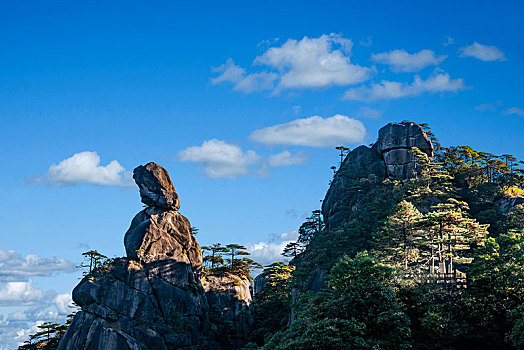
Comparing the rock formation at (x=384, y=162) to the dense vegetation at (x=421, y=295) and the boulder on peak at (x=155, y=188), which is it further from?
the boulder on peak at (x=155, y=188)

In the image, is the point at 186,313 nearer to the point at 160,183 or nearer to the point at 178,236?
the point at 178,236

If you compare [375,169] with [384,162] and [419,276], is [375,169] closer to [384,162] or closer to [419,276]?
[384,162]

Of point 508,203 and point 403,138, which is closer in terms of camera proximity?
point 508,203

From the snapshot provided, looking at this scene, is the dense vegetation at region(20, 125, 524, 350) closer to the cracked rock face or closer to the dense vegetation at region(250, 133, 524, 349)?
the dense vegetation at region(250, 133, 524, 349)

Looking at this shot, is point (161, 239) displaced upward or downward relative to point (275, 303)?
upward

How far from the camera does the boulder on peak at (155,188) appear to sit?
7325cm

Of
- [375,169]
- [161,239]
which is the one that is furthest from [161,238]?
[375,169]

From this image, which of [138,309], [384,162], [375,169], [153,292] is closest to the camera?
[138,309]

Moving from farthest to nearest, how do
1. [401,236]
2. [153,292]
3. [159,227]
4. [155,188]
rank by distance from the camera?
1. [155,188]
2. [159,227]
3. [153,292]
4. [401,236]

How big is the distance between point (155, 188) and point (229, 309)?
1897cm

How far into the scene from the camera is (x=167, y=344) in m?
64.6

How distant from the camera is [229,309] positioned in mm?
73750

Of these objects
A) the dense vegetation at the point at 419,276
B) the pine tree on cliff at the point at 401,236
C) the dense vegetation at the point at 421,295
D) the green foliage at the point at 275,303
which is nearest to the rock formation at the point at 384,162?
the dense vegetation at the point at 419,276

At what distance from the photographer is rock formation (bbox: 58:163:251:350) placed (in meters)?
62.8
